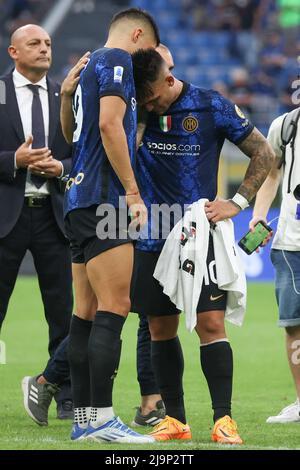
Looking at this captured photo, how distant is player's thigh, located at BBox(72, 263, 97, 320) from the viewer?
6508 millimetres

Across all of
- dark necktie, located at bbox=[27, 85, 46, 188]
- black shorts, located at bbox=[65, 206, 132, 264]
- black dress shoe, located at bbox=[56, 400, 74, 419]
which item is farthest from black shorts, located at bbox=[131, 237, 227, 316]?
dark necktie, located at bbox=[27, 85, 46, 188]

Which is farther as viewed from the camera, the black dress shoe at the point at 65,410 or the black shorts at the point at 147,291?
the black dress shoe at the point at 65,410

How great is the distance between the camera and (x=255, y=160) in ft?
21.9

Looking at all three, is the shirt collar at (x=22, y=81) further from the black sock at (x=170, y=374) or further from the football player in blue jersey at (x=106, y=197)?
the black sock at (x=170, y=374)

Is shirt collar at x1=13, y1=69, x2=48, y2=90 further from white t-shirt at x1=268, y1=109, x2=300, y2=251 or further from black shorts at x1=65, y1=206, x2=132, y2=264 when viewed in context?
black shorts at x1=65, y1=206, x2=132, y2=264

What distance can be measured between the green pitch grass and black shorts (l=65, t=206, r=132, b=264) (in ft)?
3.41

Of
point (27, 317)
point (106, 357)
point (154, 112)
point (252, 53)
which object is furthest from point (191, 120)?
point (252, 53)

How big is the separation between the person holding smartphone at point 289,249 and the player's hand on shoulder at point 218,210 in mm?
1061

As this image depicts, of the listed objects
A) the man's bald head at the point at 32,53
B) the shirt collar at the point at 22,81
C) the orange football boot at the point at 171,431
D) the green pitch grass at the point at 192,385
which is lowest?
the green pitch grass at the point at 192,385

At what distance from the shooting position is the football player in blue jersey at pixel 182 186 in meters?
6.48

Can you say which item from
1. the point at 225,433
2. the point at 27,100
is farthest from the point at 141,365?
the point at 27,100

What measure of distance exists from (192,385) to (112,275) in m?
3.50

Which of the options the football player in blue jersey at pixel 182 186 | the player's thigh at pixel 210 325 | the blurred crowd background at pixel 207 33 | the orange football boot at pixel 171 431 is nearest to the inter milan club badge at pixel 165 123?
the football player in blue jersey at pixel 182 186

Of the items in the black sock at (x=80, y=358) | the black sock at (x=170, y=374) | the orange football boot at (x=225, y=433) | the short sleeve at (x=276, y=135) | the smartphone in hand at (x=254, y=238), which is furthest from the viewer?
the short sleeve at (x=276, y=135)
